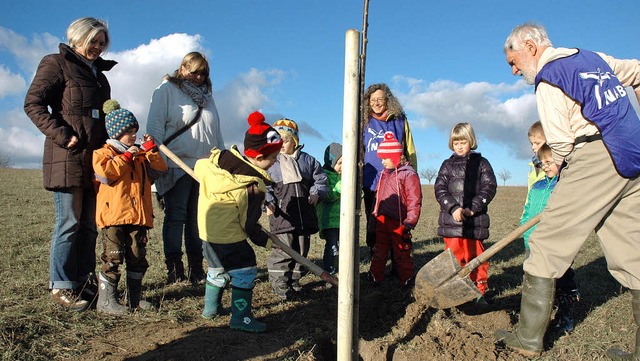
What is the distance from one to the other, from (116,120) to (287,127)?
6.06ft

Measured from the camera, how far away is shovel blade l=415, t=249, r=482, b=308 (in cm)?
376

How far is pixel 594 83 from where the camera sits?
2.95 meters

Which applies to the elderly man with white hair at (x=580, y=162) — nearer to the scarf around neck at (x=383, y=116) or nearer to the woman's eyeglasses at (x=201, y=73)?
the scarf around neck at (x=383, y=116)

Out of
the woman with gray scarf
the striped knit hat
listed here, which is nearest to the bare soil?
the woman with gray scarf

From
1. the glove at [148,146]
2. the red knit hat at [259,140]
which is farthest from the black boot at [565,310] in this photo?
the glove at [148,146]

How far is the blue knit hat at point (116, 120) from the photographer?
3.92m

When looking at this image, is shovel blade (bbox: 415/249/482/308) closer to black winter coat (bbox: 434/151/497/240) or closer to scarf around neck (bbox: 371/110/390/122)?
black winter coat (bbox: 434/151/497/240)

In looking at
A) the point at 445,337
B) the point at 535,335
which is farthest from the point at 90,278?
the point at 535,335

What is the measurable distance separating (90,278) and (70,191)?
36.1 inches

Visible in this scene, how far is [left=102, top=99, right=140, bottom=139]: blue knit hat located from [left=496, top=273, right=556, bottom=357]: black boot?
338 cm

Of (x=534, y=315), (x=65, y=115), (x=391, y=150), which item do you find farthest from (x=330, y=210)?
(x=65, y=115)

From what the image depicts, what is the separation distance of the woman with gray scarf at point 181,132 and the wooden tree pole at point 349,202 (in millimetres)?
2553

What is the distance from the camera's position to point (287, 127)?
5180mm

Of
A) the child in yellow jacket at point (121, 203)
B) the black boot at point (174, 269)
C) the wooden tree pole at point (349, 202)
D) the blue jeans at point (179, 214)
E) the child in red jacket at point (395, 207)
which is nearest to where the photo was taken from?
the wooden tree pole at point (349, 202)
